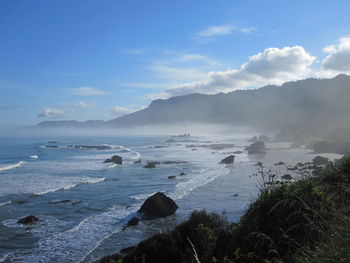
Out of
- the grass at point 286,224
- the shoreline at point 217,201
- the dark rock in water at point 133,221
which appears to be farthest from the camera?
the dark rock in water at point 133,221

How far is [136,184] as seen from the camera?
3231cm

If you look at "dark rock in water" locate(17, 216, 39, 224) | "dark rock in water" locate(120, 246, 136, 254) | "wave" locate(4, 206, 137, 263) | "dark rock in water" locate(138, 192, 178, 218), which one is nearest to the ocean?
"wave" locate(4, 206, 137, 263)

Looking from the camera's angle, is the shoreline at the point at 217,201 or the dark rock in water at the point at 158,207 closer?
the shoreline at the point at 217,201

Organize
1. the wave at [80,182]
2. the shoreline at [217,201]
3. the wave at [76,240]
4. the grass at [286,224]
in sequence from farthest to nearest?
the wave at [80,182] < the shoreline at [217,201] < the wave at [76,240] < the grass at [286,224]

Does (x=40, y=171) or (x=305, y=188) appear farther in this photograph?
(x=40, y=171)

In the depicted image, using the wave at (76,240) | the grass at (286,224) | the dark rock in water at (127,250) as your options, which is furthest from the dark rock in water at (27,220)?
the grass at (286,224)

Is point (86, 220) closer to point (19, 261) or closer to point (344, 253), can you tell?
point (19, 261)

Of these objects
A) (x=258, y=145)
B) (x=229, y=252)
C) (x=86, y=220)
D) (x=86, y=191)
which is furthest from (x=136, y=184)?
(x=258, y=145)

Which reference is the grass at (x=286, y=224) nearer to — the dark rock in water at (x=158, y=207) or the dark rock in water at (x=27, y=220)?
the dark rock in water at (x=158, y=207)

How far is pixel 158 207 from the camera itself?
20.4 m

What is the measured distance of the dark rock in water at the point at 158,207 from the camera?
20.4 meters

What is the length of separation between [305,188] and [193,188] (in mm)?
23695

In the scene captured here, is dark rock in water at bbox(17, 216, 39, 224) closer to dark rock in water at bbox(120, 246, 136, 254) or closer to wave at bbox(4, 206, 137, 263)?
wave at bbox(4, 206, 137, 263)

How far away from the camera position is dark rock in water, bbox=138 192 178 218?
801 inches
